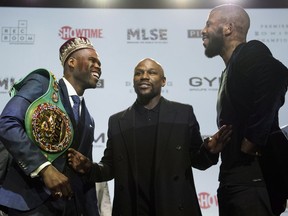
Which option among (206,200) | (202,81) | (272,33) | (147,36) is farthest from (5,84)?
(272,33)

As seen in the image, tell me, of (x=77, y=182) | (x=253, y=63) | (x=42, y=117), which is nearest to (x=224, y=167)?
(x=253, y=63)

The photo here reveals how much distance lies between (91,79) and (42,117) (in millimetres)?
593

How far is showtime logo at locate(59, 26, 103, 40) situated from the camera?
3725 mm

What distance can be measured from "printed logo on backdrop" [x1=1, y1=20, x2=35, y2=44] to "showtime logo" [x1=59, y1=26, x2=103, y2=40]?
0.90 feet

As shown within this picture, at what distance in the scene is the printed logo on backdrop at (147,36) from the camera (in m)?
3.73

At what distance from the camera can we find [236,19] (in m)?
2.12

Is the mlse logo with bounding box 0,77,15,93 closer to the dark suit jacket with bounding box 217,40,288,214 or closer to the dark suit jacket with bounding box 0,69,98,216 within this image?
the dark suit jacket with bounding box 0,69,98,216

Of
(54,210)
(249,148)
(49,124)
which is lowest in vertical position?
(54,210)

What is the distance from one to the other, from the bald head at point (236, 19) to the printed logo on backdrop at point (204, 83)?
1.50m

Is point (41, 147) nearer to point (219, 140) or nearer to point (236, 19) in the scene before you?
point (219, 140)

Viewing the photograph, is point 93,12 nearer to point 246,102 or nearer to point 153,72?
point 153,72

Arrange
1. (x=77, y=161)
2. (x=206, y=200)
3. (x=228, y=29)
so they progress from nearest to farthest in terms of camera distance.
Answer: (x=77, y=161) → (x=228, y=29) → (x=206, y=200)

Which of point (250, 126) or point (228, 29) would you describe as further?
point (228, 29)

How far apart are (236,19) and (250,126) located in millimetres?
636
